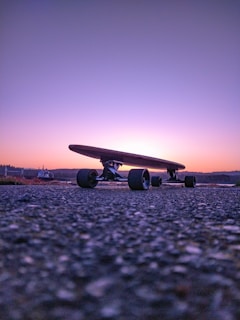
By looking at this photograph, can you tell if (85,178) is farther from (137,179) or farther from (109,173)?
(137,179)

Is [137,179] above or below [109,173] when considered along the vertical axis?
below

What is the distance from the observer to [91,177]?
13.7 metres

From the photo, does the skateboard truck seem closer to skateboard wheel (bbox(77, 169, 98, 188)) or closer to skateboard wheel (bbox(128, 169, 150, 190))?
skateboard wheel (bbox(77, 169, 98, 188))

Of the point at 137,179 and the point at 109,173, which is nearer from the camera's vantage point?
the point at 137,179

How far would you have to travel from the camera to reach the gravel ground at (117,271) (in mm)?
1760

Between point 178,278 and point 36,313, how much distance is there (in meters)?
1.22

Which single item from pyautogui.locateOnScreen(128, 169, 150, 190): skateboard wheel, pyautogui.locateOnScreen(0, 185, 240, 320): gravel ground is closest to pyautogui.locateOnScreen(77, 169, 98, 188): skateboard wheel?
pyautogui.locateOnScreen(128, 169, 150, 190): skateboard wheel

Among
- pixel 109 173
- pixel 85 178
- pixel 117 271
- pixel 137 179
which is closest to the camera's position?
pixel 117 271

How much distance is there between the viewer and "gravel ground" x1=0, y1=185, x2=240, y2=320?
1760 mm

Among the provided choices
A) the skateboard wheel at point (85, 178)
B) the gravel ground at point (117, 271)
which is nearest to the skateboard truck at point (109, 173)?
the skateboard wheel at point (85, 178)

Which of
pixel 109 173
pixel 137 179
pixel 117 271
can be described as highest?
pixel 109 173

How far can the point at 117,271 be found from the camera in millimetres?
2285

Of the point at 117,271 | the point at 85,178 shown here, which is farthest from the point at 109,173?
the point at 117,271

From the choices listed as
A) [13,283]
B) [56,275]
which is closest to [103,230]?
[56,275]
